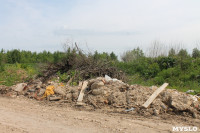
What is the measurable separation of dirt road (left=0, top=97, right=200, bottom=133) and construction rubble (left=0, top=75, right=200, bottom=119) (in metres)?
0.45

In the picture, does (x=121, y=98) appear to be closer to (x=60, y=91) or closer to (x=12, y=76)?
(x=60, y=91)

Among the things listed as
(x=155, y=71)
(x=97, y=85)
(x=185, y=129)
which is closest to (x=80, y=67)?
(x=97, y=85)

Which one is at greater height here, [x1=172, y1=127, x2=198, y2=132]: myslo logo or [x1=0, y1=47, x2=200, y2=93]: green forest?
[x1=0, y1=47, x2=200, y2=93]: green forest

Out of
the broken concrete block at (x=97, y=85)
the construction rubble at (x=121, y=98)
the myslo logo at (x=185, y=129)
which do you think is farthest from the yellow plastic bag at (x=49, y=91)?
the myslo logo at (x=185, y=129)

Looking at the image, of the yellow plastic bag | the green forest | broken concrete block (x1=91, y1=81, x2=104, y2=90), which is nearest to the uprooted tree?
the green forest

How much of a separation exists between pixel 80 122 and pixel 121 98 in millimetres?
2363

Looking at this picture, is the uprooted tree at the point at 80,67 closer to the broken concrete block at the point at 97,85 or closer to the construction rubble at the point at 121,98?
the construction rubble at the point at 121,98

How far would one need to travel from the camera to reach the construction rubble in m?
6.50

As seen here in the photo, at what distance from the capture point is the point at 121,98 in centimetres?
733

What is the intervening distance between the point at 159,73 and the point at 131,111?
7669 millimetres

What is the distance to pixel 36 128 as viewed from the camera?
4.78 m

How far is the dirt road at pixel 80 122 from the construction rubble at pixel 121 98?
1.46 feet

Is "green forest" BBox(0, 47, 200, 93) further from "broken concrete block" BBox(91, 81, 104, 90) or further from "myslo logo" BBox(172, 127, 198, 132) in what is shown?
"myslo logo" BBox(172, 127, 198, 132)

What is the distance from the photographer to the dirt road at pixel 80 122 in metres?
4.76
